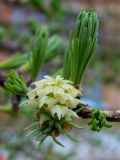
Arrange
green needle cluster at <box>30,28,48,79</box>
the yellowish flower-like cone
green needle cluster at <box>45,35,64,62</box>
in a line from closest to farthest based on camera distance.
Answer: the yellowish flower-like cone < green needle cluster at <box>30,28,48,79</box> < green needle cluster at <box>45,35,64,62</box>

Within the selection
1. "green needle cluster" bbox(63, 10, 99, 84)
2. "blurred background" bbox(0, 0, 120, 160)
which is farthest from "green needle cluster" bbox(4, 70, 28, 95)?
"blurred background" bbox(0, 0, 120, 160)

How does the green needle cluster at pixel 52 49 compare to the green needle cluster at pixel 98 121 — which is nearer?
the green needle cluster at pixel 98 121

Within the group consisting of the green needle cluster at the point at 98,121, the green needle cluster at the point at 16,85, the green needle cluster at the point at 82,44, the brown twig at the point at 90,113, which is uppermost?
the green needle cluster at the point at 82,44

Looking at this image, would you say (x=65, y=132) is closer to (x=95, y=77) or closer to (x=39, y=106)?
(x=39, y=106)

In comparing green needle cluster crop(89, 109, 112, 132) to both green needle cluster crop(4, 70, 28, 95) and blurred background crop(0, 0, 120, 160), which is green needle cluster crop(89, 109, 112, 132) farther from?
blurred background crop(0, 0, 120, 160)

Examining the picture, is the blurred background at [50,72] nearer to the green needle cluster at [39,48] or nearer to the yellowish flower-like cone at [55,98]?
the green needle cluster at [39,48]

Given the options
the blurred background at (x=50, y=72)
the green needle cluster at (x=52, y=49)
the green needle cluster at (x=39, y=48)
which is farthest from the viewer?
the blurred background at (x=50, y=72)

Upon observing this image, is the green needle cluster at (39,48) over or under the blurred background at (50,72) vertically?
under

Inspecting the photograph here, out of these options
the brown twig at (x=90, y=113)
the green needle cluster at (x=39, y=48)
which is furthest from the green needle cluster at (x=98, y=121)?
the green needle cluster at (x=39, y=48)

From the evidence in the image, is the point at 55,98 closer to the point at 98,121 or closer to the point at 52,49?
the point at 98,121

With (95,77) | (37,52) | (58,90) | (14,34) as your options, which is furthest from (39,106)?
(95,77)
